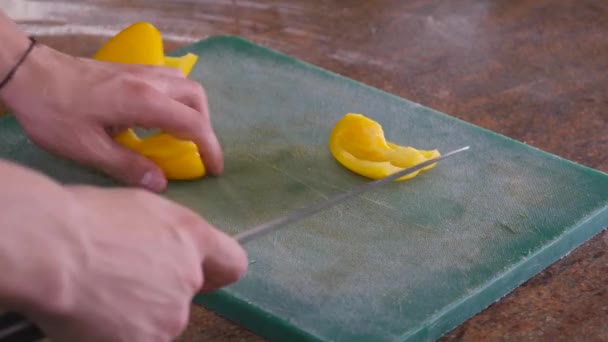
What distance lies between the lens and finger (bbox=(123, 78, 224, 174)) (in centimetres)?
125

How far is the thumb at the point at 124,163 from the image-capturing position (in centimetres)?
128

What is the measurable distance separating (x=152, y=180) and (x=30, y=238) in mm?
591

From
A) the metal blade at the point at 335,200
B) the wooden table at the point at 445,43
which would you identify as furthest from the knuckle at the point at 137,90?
the wooden table at the point at 445,43

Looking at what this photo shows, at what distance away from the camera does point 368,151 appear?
1371 millimetres

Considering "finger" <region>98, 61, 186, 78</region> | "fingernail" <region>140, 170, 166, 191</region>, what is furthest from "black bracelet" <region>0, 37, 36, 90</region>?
"fingernail" <region>140, 170, 166, 191</region>

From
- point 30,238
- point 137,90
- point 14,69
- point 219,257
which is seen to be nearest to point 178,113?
point 137,90

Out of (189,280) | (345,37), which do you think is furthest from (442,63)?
(189,280)

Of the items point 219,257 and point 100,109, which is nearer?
point 219,257

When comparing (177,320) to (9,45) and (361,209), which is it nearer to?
(361,209)

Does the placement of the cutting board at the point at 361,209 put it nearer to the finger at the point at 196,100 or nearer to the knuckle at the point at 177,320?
the finger at the point at 196,100

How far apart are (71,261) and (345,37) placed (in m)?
1.24

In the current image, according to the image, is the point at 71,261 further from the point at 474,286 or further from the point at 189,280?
the point at 474,286

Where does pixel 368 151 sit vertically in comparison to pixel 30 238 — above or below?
below

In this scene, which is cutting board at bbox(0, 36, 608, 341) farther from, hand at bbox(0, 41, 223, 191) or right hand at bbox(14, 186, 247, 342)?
right hand at bbox(14, 186, 247, 342)
